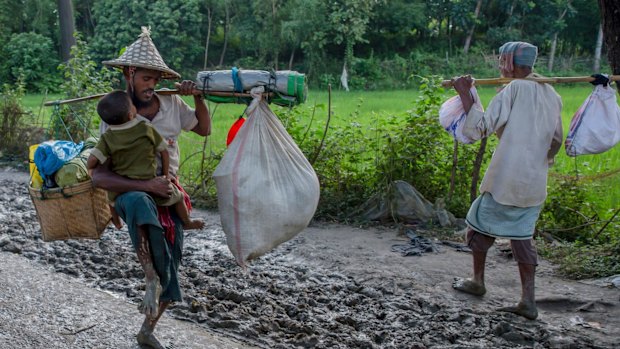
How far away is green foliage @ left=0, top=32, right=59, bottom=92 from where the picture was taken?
27.5 metres

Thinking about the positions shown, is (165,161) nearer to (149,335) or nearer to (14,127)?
(149,335)

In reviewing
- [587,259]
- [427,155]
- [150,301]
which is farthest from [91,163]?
[427,155]

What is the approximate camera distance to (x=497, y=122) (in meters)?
4.29

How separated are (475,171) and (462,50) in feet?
70.4

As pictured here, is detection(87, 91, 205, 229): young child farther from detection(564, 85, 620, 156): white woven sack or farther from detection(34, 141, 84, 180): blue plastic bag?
detection(564, 85, 620, 156): white woven sack

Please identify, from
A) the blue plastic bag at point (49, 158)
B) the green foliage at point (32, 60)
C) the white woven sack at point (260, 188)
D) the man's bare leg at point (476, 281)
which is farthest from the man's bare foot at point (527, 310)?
the green foliage at point (32, 60)

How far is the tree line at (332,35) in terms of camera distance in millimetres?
25047

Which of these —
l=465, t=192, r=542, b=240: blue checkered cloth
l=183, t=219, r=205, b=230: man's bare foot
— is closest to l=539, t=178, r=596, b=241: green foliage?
l=465, t=192, r=542, b=240: blue checkered cloth

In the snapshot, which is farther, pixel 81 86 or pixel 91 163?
pixel 81 86

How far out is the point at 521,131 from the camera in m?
4.25

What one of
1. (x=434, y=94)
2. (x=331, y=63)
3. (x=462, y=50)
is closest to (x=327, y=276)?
(x=434, y=94)

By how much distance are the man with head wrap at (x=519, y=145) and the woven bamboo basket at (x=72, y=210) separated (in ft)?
7.71

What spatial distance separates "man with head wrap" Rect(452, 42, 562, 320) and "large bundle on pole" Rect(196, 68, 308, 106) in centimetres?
114

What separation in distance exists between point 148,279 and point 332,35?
75.3ft
